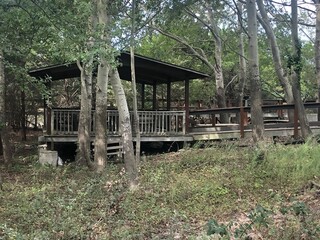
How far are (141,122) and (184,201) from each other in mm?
8255

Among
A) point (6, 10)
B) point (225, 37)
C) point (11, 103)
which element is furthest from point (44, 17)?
point (225, 37)

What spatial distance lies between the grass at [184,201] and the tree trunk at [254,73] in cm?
114

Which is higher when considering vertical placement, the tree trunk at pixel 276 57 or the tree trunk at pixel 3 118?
the tree trunk at pixel 276 57

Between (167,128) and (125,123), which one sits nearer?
(125,123)

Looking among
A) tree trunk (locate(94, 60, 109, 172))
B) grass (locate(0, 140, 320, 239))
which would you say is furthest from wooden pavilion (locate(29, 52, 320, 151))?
grass (locate(0, 140, 320, 239))

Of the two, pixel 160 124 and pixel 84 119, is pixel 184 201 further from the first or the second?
pixel 160 124

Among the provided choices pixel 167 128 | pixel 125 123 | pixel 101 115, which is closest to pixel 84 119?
pixel 101 115

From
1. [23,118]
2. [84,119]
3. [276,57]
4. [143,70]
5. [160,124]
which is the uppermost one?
[143,70]

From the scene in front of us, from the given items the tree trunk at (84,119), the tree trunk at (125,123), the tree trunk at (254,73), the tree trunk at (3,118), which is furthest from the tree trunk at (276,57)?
the tree trunk at (3,118)

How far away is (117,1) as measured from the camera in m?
10.6

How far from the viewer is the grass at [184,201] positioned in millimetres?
4930

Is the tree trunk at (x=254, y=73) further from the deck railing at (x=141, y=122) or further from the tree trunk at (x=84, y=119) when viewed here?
the tree trunk at (x=84, y=119)

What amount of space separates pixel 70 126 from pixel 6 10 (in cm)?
706

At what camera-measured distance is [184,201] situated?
6.84 meters
